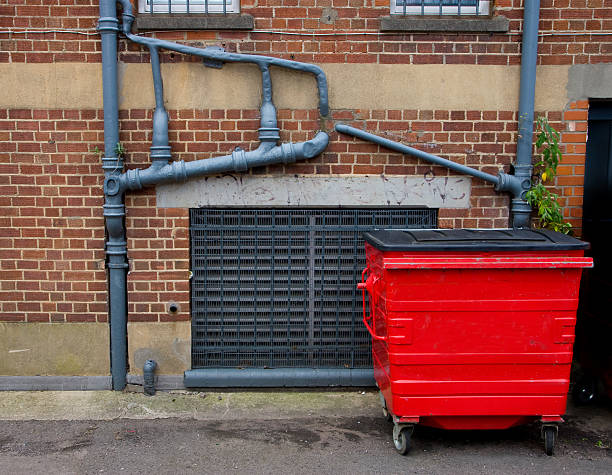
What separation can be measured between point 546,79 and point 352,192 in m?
1.88

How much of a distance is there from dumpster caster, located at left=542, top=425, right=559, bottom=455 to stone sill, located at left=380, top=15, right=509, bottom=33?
124 inches

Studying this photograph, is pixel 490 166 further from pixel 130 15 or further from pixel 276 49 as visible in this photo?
pixel 130 15

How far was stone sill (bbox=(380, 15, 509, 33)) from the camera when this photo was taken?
5.04 meters

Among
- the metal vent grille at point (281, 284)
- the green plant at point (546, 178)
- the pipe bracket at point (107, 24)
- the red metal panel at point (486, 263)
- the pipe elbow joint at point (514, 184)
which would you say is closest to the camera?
the red metal panel at point (486, 263)

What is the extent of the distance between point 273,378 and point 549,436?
225 centimetres

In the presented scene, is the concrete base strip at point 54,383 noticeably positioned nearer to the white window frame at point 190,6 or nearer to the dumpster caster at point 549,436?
the white window frame at point 190,6

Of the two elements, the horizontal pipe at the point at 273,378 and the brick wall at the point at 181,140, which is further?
the horizontal pipe at the point at 273,378

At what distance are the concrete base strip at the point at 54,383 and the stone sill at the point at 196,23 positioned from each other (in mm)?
3026

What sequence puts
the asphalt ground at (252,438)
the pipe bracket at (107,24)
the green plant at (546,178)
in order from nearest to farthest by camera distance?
the asphalt ground at (252,438) → the pipe bracket at (107,24) → the green plant at (546,178)

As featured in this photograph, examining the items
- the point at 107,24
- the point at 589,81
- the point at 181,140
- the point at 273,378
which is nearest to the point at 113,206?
the point at 181,140

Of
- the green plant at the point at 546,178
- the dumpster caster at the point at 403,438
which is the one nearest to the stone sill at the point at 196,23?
the green plant at the point at 546,178

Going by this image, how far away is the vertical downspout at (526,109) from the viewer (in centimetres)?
499

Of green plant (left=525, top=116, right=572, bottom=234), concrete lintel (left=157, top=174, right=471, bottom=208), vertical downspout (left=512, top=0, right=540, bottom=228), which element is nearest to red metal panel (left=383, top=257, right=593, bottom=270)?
green plant (left=525, top=116, right=572, bottom=234)

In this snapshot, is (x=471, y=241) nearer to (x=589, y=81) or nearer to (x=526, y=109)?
(x=526, y=109)
